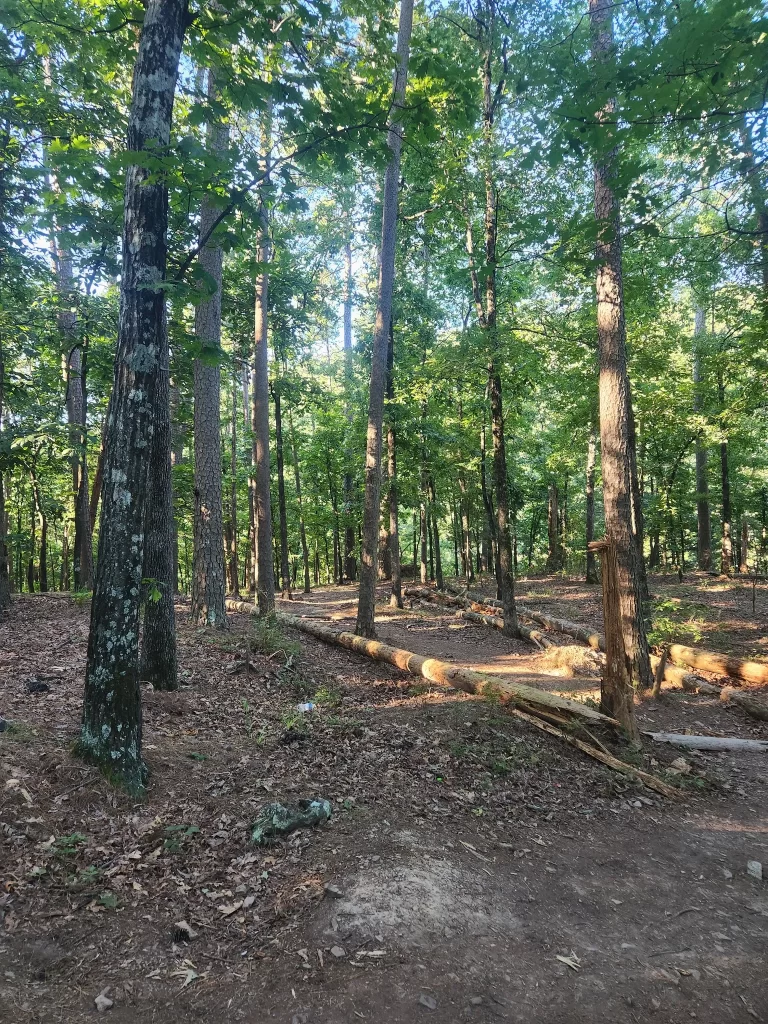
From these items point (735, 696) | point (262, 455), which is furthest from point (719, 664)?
point (262, 455)

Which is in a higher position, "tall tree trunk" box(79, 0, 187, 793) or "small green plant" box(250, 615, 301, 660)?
"tall tree trunk" box(79, 0, 187, 793)

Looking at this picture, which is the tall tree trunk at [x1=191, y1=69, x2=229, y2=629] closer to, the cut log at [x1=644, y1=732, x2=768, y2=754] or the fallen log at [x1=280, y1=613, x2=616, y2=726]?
the fallen log at [x1=280, y1=613, x2=616, y2=726]

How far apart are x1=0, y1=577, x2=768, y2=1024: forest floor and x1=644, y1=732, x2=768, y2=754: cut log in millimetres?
133

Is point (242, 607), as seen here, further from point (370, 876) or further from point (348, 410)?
point (348, 410)

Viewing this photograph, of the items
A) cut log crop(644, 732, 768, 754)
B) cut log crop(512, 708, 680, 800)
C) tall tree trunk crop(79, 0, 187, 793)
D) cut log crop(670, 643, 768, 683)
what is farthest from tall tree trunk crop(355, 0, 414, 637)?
tall tree trunk crop(79, 0, 187, 793)

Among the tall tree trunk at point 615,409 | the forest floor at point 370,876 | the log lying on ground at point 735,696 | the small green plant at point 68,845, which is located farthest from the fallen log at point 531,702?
the small green plant at point 68,845

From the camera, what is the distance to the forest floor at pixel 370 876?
9.63 ft

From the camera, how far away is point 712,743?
701 cm

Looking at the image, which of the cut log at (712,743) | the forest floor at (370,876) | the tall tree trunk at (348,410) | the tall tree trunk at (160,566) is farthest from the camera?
the tall tree trunk at (348,410)

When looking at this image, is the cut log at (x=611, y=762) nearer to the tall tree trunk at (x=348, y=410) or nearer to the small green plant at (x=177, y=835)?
the small green plant at (x=177, y=835)

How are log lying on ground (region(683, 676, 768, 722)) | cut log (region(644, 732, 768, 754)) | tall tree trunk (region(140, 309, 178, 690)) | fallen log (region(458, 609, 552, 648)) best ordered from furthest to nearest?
fallen log (region(458, 609, 552, 648)) → log lying on ground (region(683, 676, 768, 722)) → cut log (region(644, 732, 768, 754)) → tall tree trunk (region(140, 309, 178, 690))

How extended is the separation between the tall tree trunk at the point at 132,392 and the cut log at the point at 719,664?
1016cm

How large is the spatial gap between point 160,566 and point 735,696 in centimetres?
920

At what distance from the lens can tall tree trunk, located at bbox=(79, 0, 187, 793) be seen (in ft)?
13.7
